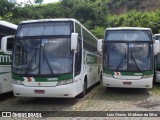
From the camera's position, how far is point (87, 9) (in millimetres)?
54656

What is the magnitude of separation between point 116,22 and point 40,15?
16.5 metres

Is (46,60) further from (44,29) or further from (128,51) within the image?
(128,51)

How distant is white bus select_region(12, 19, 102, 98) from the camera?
39.6 feet

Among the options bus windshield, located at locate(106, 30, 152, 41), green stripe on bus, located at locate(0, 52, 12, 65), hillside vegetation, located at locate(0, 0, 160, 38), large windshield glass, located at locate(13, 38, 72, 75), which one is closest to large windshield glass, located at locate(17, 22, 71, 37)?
large windshield glass, located at locate(13, 38, 72, 75)

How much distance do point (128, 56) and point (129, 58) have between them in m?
0.10

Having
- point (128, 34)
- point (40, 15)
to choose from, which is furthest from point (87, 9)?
point (128, 34)

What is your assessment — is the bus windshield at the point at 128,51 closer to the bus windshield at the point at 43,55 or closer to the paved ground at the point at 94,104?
the paved ground at the point at 94,104

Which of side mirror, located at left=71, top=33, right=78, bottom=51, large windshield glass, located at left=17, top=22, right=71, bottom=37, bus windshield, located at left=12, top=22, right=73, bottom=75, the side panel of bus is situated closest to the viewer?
side mirror, located at left=71, top=33, right=78, bottom=51

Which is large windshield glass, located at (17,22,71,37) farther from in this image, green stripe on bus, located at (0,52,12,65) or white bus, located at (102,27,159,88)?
white bus, located at (102,27,159,88)

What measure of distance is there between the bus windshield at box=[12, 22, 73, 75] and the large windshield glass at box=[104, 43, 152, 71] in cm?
352

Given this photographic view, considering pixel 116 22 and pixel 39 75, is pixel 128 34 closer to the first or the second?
pixel 39 75

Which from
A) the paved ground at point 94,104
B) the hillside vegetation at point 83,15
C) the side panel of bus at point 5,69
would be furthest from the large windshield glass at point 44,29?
the hillside vegetation at point 83,15

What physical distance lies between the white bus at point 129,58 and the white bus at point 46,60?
260 cm

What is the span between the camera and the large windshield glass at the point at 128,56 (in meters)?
15.2
